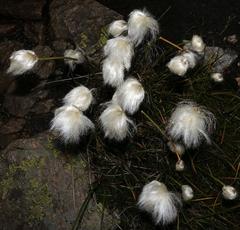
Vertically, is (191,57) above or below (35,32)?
above

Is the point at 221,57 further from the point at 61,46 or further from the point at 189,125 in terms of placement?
the point at 61,46

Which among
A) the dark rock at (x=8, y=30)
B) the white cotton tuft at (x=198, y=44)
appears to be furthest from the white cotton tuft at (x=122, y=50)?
the dark rock at (x=8, y=30)

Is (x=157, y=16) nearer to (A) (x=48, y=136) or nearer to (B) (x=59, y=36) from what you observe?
(B) (x=59, y=36)

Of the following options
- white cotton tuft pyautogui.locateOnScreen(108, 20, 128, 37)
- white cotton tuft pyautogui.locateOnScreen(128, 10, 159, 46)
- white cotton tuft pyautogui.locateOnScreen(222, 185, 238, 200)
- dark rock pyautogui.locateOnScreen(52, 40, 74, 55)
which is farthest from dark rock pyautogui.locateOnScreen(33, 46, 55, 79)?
white cotton tuft pyautogui.locateOnScreen(222, 185, 238, 200)

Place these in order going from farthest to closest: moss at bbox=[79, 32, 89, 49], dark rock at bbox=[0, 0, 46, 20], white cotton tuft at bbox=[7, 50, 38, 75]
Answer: dark rock at bbox=[0, 0, 46, 20], moss at bbox=[79, 32, 89, 49], white cotton tuft at bbox=[7, 50, 38, 75]

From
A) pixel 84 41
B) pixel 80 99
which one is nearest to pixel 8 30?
pixel 84 41

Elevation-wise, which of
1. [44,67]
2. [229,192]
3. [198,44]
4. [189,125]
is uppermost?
[198,44]

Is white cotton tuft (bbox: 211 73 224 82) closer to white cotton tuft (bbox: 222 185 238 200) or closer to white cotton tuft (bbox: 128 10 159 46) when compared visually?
white cotton tuft (bbox: 128 10 159 46)

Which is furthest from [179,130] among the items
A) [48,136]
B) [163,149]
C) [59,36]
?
[59,36]
